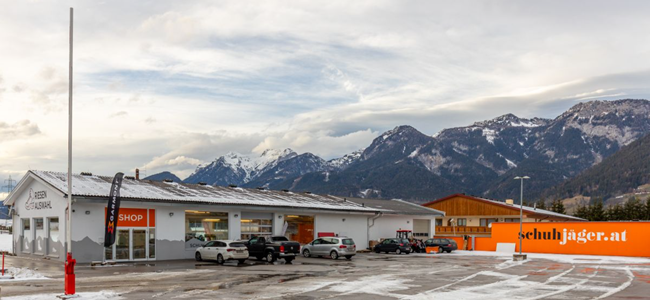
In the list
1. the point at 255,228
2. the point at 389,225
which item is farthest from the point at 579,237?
the point at 255,228

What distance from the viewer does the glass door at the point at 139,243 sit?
1336 inches

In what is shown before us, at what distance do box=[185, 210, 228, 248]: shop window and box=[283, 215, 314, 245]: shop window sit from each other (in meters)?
6.53

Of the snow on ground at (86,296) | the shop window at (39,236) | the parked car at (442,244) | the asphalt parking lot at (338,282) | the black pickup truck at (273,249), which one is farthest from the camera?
the parked car at (442,244)

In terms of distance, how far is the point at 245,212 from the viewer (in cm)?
4178

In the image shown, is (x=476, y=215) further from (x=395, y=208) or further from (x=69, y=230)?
(x=69, y=230)

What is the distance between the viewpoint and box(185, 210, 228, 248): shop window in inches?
1478

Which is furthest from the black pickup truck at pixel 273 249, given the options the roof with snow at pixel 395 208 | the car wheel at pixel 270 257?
the roof with snow at pixel 395 208

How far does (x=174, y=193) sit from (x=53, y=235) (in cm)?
781

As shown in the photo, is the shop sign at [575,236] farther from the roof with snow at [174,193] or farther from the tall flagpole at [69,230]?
the tall flagpole at [69,230]

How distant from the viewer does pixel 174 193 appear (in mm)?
39031

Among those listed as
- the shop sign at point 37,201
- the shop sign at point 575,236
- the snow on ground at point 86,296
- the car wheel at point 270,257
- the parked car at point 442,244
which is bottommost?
the parked car at point 442,244

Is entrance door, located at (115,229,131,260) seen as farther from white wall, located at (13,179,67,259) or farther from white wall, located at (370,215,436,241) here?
white wall, located at (370,215,436,241)

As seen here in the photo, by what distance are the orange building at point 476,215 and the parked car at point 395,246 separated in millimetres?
26983

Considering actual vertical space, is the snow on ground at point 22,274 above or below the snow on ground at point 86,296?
below
